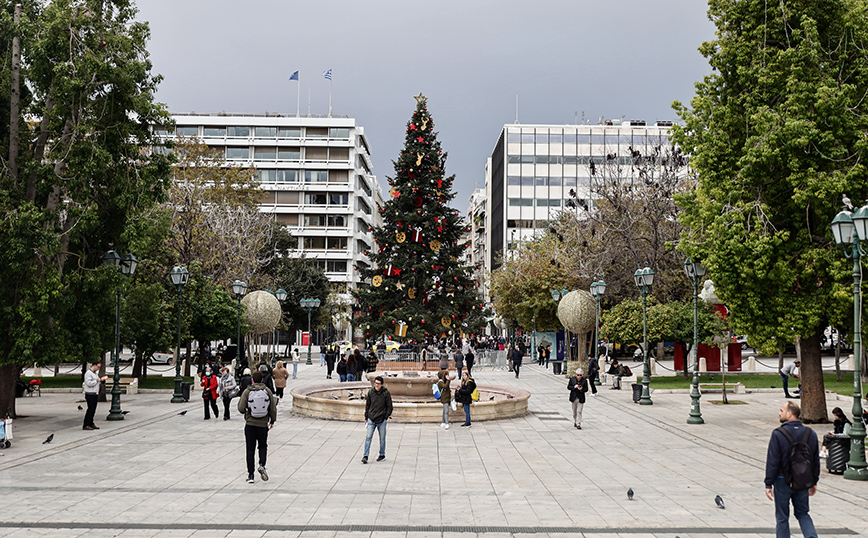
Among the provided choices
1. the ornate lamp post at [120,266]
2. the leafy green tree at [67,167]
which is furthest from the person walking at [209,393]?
the leafy green tree at [67,167]

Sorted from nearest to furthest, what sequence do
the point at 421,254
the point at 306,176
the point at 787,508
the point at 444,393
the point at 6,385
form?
the point at 787,508 < the point at 444,393 < the point at 6,385 < the point at 421,254 < the point at 306,176

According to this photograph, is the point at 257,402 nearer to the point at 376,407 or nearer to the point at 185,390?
the point at 376,407

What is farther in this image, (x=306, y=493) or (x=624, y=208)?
(x=624, y=208)

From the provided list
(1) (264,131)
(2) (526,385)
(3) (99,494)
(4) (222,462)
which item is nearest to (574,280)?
(2) (526,385)

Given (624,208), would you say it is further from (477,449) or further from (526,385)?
(477,449)

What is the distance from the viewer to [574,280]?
43.5 metres

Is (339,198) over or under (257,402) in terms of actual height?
over

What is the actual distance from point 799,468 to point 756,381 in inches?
1092

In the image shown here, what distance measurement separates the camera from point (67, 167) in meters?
18.1

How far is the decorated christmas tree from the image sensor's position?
38781 mm

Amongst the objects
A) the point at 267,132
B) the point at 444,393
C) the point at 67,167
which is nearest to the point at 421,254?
the point at 444,393

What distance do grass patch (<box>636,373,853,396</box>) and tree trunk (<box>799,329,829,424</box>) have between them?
338 inches

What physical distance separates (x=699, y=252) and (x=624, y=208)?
61.9 feet

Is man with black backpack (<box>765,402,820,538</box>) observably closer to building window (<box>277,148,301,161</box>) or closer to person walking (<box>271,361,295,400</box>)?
person walking (<box>271,361,295,400</box>)
